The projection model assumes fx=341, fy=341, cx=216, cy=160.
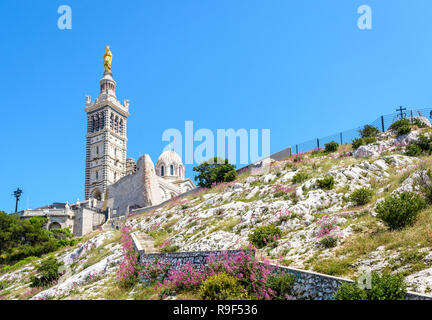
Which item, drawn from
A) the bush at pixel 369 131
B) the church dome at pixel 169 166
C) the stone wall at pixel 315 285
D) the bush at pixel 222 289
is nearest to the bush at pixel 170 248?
the bush at pixel 222 289

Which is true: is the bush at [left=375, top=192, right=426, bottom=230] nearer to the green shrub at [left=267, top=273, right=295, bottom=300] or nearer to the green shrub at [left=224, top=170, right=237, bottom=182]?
the green shrub at [left=267, top=273, right=295, bottom=300]

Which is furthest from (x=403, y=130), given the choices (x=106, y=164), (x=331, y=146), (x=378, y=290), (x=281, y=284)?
(x=106, y=164)

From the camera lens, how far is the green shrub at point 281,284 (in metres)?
10.4

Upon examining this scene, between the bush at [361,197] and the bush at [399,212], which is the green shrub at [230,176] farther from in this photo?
the bush at [399,212]

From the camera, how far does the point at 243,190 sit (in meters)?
26.8

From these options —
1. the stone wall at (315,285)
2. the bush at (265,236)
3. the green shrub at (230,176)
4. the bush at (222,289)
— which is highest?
the green shrub at (230,176)

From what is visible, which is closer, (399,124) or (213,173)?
(399,124)

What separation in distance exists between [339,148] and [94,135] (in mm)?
69407

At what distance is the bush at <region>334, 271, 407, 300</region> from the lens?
26.0 feet

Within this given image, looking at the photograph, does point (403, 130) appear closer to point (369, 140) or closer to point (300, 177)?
point (369, 140)

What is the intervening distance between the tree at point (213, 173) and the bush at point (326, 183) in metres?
15.1

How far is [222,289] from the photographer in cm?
1132

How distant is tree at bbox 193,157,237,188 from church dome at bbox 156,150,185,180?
37.0 meters

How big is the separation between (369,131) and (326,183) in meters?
12.4
